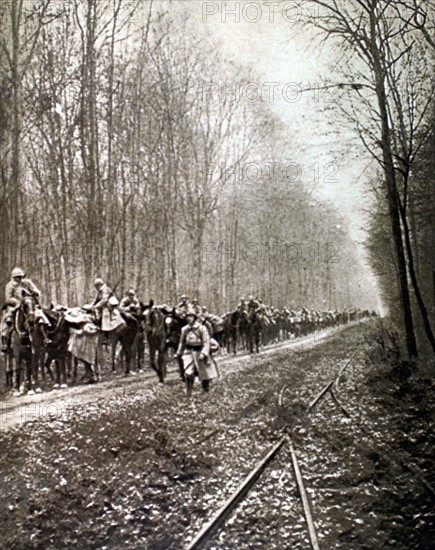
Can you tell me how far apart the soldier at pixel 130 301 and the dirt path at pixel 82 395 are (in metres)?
0.50

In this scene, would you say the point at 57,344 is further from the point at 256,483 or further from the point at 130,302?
the point at 256,483

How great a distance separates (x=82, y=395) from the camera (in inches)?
134

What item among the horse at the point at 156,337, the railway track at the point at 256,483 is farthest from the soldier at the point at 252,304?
the railway track at the point at 256,483

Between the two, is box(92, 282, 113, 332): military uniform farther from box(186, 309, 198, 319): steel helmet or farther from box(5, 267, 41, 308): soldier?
box(186, 309, 198, 319): steel helmet

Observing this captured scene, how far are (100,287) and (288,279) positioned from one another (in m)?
1.07

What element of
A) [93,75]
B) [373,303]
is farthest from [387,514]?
[93,75]

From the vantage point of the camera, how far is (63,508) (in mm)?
2822

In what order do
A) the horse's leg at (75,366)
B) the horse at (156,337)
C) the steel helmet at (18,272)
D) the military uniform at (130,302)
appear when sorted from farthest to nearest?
1. the horse at (156,337)
2. the horse's leg at (75,366)
3. the military uniform at (130,302)
4. the steel helmet at (18,272)

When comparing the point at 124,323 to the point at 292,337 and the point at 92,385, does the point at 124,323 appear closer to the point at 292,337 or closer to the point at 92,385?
the point at 92,385

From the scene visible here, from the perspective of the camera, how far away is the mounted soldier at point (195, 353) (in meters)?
3.77

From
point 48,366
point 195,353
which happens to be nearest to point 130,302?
point 195,353

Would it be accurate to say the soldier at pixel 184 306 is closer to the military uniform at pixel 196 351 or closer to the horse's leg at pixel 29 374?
the military uniform at pixel 196 351

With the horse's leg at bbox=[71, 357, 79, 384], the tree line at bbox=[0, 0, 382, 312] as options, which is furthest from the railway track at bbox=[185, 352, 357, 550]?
the horse's leg at bbox=[71, 357, 79, 384]

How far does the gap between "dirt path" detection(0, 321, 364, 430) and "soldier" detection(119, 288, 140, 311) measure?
1.63 ft
